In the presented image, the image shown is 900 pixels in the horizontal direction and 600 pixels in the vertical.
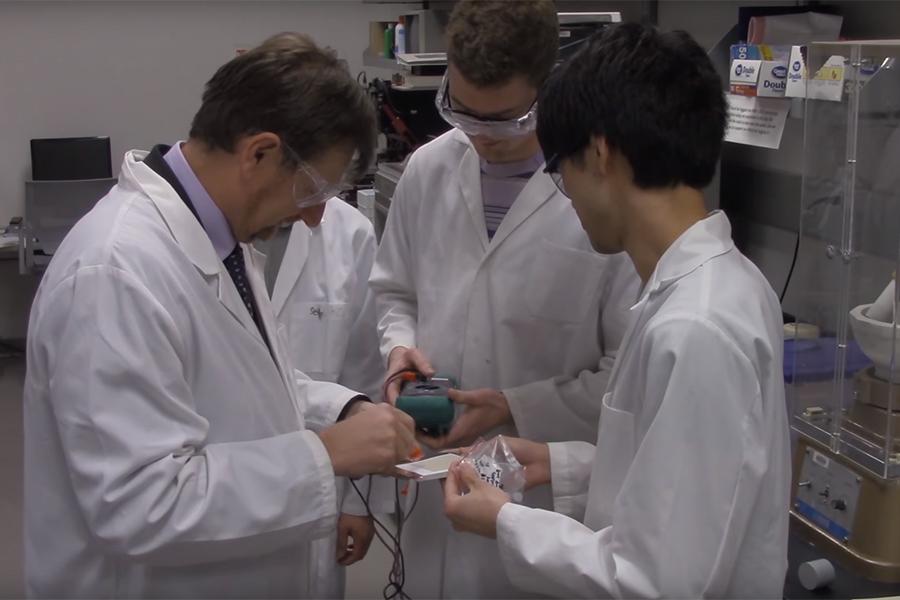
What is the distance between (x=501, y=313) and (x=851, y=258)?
0.71 m

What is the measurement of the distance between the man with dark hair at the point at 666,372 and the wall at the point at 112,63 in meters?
4.68

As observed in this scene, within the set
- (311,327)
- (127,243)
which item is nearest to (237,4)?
(311,327)

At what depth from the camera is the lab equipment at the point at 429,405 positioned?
1.55 m

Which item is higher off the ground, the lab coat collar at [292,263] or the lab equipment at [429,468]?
the lab coat collar at [292,263]

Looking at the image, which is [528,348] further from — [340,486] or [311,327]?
[311,327]

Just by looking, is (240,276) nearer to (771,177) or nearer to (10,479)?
(771,177)

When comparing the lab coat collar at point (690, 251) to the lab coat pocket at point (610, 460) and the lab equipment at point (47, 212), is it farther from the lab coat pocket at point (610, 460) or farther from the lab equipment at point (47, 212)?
the lab equipment at point (47, 212)

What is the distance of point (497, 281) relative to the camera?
164 centimetres

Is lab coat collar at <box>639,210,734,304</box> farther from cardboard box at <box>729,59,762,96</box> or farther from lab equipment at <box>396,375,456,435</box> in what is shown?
cardboard box at <box>729,59,762,96</box>

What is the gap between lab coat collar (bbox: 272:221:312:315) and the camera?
2135 mm

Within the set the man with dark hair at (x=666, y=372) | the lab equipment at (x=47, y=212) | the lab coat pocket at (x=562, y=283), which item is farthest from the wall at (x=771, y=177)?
the lab equipment at (x=47, y=212)

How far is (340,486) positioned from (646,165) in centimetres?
105

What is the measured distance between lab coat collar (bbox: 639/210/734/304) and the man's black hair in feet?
0.19

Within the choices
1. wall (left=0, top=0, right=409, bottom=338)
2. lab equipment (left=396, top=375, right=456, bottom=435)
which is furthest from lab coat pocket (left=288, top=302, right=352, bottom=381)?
wall (left=0, top=0, right=409, bottom=338)
